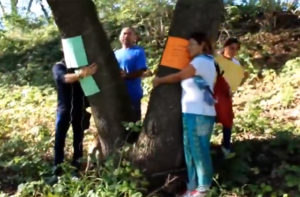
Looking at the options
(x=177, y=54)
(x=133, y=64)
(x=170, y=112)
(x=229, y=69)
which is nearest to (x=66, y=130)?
(x=133, y=64)

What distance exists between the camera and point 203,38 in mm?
4648

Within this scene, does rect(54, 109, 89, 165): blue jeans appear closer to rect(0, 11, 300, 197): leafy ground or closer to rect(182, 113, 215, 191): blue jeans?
rect(0, 11, 300, 197): leafy ground

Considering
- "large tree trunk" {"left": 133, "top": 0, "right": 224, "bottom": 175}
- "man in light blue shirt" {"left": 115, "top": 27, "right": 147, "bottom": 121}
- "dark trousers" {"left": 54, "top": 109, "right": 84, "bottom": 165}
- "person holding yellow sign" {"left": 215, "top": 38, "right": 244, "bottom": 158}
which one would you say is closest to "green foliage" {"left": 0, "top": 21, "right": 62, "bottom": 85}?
"man in light blue shirt" {"left": 115, "top": 27, "right": 147, "bottom": 121}

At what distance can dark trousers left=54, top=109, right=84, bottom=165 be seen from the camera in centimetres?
545

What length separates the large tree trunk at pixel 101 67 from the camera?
16.4 ft

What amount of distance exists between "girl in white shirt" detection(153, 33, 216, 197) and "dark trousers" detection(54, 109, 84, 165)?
1.26 meters

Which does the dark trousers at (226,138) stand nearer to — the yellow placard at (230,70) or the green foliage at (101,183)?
the yellow placard at (230,70)

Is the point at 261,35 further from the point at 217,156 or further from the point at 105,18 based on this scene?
the point at 217,156

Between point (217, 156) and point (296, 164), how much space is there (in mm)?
743

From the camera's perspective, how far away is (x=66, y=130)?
552cm

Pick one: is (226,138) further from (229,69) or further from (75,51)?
(75,51)

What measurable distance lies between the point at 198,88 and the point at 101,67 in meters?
1.04

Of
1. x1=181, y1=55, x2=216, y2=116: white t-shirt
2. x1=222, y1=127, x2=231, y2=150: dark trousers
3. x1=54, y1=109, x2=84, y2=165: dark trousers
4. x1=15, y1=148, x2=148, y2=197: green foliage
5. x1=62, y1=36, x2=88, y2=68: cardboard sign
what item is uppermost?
x1=62, y1=36, x2=88, y2=68: cardboard sign

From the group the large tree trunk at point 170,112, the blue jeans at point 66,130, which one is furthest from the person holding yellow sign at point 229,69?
the blue jeans at point 66,130
